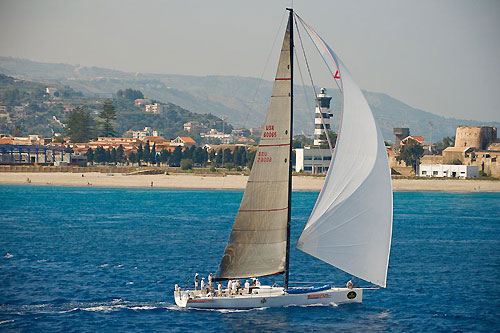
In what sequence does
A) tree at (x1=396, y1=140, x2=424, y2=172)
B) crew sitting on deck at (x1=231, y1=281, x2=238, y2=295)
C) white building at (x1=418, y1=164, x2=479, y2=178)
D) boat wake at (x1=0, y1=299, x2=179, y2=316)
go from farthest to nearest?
tree at (x1=396, y1=140, x2=424, y2=172) < white building at (x1=418, y1=164, x2=479, y2=178) < boat wake at (x1=0, y1=299, x2=179, y2=316) < crew sitting on deck at (x1=231, y1=281, x2=238, y2=295)

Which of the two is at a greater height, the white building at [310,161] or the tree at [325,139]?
the tree at [325,139]

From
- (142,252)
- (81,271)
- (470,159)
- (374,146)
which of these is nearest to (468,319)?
(374,146)

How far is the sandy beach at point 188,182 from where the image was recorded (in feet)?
442

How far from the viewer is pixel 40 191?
417 feet

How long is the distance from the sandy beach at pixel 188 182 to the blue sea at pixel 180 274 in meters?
44.1

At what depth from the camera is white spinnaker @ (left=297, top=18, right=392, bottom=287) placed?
104ft

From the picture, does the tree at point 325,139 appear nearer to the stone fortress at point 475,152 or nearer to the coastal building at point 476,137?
the stone fortress at point 475,152

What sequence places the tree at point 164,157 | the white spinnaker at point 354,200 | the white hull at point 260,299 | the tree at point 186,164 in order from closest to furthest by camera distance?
the white spinnaker at point 354,200 → the white hull at point 260,299 → the tree at point 186,164 → the tree at point 164,157

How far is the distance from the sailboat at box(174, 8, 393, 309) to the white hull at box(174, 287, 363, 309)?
0.04m


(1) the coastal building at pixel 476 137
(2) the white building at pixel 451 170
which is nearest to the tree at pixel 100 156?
(2) the white building at pixel 451 170

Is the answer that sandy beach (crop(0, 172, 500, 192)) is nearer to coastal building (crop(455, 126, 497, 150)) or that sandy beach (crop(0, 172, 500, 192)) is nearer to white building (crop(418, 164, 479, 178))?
white building (crop(418, 164, 479, 178))

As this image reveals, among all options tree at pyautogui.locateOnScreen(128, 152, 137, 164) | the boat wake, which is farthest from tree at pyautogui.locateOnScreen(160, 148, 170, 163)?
the boat wake

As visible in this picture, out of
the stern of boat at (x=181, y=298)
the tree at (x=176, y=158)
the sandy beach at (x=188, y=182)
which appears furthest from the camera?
the tree at (x=176, y=158)

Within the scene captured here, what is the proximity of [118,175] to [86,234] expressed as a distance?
8032 centimetres
